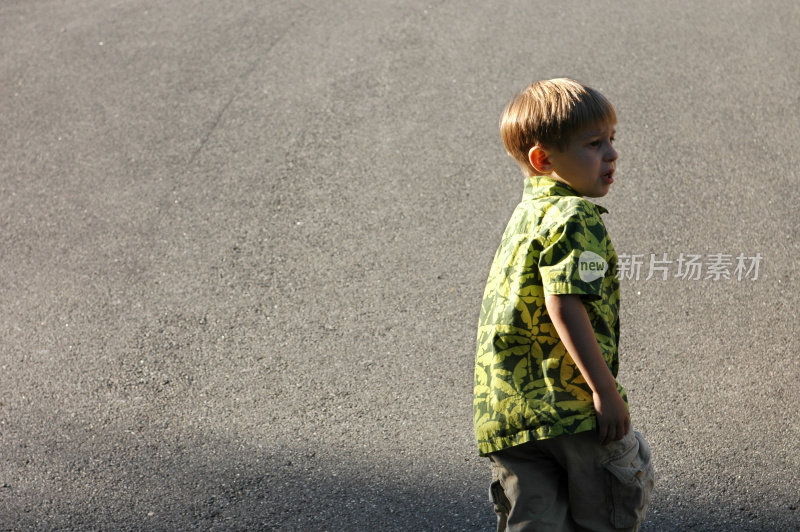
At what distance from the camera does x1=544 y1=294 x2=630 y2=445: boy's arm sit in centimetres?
188

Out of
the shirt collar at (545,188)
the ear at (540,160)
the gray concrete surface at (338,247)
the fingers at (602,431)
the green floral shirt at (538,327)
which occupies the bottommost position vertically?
the gray concrete surface at (338,247)

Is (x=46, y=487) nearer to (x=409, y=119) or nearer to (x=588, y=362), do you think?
(x=588, y=362)

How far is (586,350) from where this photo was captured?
1.88 m

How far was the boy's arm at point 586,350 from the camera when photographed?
1.88m

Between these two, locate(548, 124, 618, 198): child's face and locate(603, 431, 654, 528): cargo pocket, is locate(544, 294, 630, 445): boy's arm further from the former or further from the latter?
locate(548, 124, 618, 198): child's face

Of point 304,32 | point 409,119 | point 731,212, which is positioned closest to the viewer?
point 731,212

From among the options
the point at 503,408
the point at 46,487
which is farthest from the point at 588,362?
the point at 46,487

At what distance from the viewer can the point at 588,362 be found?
6.19 feet

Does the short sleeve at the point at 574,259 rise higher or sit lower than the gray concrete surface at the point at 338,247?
higher

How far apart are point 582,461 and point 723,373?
1.62 metres

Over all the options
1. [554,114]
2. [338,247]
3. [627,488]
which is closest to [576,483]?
[627,488]

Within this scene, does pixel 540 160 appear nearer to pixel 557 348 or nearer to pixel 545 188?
pixel 545 188
